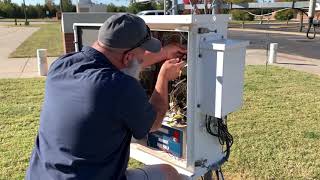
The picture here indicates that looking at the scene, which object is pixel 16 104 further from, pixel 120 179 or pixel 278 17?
pixel 278 17

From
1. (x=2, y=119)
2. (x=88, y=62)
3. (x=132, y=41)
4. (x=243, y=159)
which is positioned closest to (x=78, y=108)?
(x=88, y=62)

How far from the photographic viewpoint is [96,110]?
1817mm

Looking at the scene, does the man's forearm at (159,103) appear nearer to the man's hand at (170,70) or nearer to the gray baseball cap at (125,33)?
the man's hand at (170,70)

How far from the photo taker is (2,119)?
226 inches

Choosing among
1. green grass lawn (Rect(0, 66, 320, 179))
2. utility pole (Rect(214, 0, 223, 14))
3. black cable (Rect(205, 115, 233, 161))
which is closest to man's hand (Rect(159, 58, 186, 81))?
black cable (Rect(205, 115, 233, 161))

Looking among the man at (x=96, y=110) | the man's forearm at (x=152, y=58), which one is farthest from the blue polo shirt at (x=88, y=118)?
the man's forearm at (x=152, y=58)

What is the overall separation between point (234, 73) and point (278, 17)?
45.8 meters

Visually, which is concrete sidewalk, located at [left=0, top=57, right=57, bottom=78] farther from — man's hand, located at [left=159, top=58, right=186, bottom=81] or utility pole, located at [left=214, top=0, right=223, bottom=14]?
man's hand, located at [left=159, top=58, right=186, bottom=81]

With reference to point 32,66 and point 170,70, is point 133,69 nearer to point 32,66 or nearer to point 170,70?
point 170,70

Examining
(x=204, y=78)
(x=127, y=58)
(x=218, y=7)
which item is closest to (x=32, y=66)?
(x=218, y=7)

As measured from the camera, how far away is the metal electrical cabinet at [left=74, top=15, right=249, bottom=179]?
2402mm

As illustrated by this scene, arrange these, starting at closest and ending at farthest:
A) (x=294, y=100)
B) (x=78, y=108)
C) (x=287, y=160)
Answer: (x=78, y=108) → (x=287, y=160) → (x=294, y=100)

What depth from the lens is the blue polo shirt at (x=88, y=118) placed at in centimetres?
182

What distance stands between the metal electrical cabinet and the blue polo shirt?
60 centimetres
